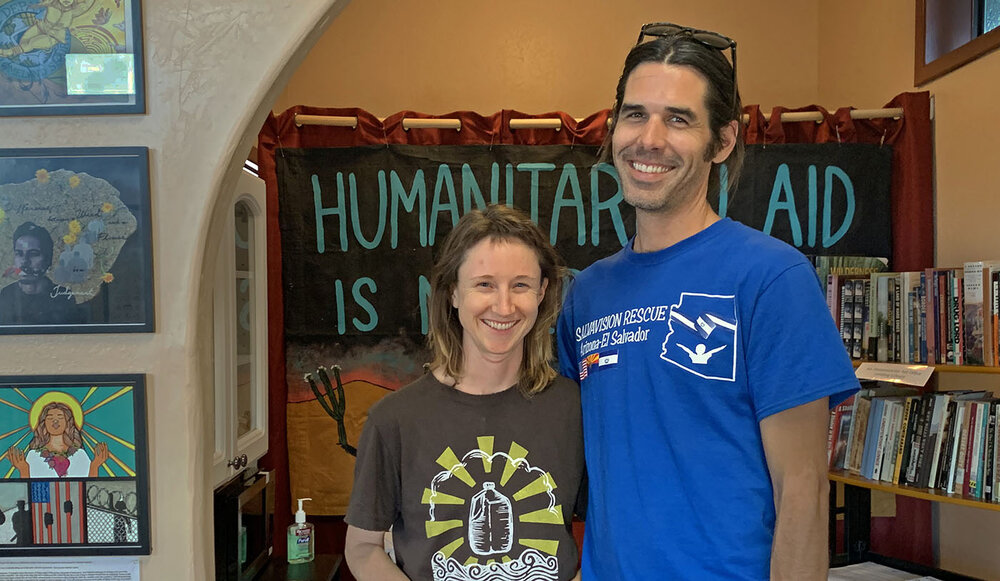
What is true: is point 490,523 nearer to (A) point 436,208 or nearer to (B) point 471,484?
(B) point 471,484

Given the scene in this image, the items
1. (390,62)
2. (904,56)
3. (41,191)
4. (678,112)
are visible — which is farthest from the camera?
(390,62)

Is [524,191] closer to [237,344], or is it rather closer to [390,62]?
[390,62]

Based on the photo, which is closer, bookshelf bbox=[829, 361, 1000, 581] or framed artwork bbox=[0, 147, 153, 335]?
framed artwork bbox=[0, 147, 153, 335]

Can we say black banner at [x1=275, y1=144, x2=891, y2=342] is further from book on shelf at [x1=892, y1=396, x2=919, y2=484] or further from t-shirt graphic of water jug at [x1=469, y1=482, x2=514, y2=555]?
t-shirt graphic of water jug at [x1=469, y1=482, x2=514, y2=555]

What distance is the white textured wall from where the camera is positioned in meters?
1.31

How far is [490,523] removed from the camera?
1229mm

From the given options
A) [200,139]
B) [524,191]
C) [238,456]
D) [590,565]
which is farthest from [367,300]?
[590,565]

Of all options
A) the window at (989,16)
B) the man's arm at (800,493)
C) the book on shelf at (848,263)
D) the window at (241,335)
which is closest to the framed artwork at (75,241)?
the window at (241,335)

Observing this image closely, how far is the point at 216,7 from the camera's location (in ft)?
4.31

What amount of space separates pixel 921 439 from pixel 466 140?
1.77m

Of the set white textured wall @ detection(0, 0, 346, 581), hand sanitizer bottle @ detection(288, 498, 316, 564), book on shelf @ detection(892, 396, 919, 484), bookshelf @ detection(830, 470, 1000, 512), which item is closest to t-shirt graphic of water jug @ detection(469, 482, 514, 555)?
white textured wall @ detection(0, 0, 346, 581)

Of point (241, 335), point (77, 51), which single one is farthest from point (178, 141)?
point (241, 335)

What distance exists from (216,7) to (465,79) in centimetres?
200

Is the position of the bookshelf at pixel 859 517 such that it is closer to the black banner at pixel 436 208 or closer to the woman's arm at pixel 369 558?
the black banner at pixel 436 208
